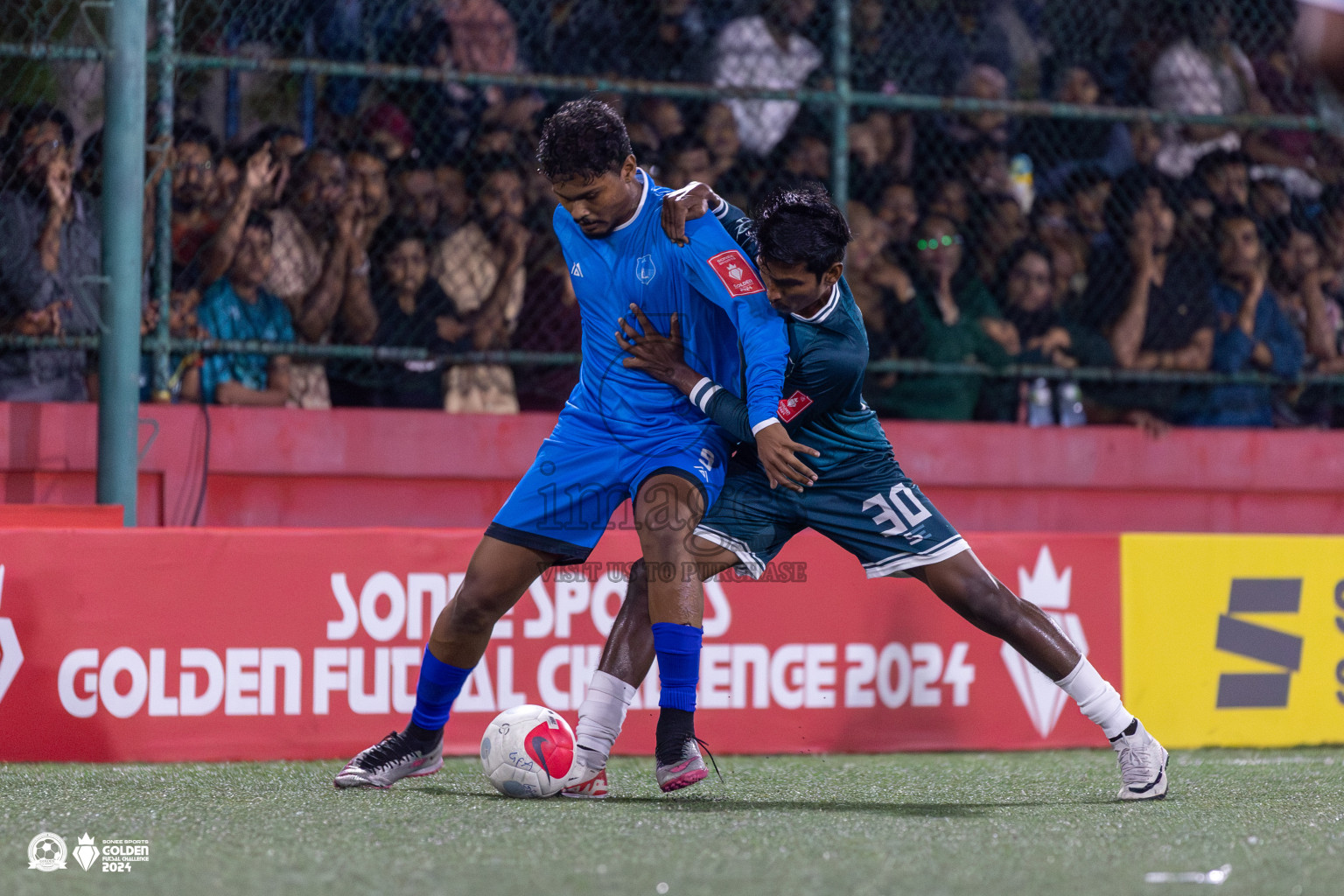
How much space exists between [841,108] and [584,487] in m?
3.56

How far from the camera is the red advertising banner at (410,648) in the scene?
5281mm

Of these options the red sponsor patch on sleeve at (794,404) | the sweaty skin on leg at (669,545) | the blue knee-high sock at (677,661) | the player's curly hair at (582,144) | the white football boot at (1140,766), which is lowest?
the white football boot at (1140,766)

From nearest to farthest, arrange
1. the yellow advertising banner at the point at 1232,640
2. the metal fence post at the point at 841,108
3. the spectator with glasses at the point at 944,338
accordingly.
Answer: the yellow advertising banner at the point at 1232,640
the metal fence post at the point at 841,108
the spectator with glasses at the point at 944,338

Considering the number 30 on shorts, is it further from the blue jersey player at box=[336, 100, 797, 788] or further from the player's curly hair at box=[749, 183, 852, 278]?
the player's curly hair at box=[749, 183, 852, 278]

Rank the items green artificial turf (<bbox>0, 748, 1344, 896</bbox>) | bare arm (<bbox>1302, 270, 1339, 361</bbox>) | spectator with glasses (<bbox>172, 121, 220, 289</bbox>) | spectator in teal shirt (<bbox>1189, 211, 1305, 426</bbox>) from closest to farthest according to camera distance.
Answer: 1. green artificial turf (<bbox>0, 748, 1344, 896</bbox>)
2. spectator with glasses (<bbox>172, 121, 220, 289</bbox>)
3. spectator in teal shirt (<bbox>1189, 211, 1305, 426</bbox>)
4. bare arm (<bbox>1302, 270, 1339, 361</bbox>)

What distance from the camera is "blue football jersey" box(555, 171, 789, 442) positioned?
4.15m

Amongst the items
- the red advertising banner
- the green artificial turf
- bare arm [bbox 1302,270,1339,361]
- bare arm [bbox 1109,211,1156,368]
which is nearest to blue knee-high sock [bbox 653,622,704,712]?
the green artificial turf

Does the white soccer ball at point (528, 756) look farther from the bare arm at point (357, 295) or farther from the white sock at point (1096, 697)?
the bare arm at point (357, 295)

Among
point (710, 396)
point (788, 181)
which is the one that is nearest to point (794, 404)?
point (710, 396)

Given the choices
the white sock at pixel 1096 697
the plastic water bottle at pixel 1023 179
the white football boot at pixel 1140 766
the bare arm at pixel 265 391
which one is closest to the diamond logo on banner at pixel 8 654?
the bare arm at pixel 265 391

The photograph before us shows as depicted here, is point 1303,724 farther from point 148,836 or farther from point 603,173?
point 148,836

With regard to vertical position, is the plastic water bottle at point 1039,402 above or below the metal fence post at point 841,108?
below

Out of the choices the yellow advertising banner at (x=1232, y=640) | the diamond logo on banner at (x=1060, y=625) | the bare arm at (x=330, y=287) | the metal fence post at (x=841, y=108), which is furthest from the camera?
the metal fence post at (x=841, y=108)

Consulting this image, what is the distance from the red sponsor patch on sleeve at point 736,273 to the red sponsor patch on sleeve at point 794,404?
13.0 inches
